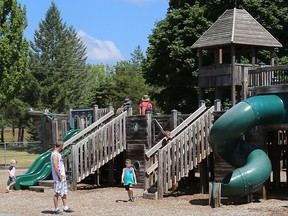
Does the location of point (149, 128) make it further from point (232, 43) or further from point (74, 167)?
point (232, 43)

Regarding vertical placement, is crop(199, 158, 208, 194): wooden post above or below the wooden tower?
below

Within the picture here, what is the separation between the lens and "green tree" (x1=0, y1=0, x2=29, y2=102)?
36250 millimetres

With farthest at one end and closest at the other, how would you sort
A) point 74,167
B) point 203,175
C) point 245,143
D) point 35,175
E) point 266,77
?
point 35,175
point 74,167
point 203,175
point 266,77
point 245,143

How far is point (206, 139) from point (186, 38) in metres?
18.1

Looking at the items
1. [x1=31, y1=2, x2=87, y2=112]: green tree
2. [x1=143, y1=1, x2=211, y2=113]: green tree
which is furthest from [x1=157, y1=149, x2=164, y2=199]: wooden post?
[x1=31, y1=2, x2=87, y2=112]: green tree

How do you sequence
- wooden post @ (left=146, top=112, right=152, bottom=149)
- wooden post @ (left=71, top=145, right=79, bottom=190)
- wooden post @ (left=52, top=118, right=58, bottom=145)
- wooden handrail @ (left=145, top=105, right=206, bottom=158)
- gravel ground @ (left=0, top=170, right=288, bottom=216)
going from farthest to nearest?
wooden post @ (left=52, top=118, right=58, bottom=145) < wooden post @ (left=146, top=112, right=152, bottom=149) < wooden post @ (left=71, top=145, right=79, bottom=190) < wooden handrail @ (left=145, top=105, right=206, bottom=158) < gravel ground @ (left=0, top=170, right=288, bottom=216)

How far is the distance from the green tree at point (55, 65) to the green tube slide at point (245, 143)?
5616cm

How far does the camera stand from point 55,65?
77.4 metres

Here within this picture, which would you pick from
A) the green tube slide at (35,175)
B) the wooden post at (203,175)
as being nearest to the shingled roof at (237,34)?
the wooden post at (203,175)

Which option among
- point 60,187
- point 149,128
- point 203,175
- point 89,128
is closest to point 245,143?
point 203,175

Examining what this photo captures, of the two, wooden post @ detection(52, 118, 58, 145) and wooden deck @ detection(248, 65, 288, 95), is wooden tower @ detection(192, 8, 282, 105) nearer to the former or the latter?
wooden deck @ detection(248, 65, 288, 95)

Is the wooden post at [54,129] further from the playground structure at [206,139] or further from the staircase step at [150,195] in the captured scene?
the staircase step at [150,195]

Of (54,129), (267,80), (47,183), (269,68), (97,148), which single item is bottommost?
(47,183)

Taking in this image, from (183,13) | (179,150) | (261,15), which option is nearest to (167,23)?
(183,13)
